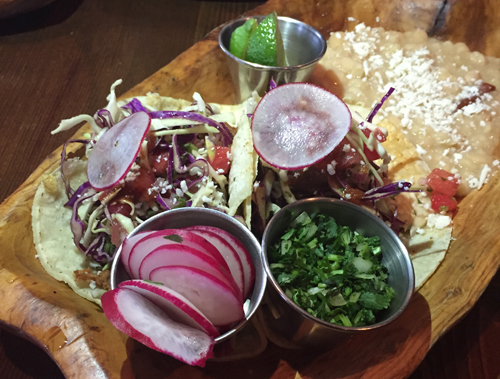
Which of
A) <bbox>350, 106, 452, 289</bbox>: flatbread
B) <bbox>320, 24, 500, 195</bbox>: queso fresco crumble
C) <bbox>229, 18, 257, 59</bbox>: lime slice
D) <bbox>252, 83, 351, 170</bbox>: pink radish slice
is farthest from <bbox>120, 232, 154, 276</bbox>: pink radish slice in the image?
<bbox>320, 24, 500, 195</bbox>: queso fresco crumble

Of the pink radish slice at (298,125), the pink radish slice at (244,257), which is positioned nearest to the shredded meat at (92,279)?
the pink radish slice at (244,257)

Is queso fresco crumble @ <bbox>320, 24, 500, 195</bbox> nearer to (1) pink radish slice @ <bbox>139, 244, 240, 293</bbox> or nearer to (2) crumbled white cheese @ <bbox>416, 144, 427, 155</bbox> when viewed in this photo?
(2) crumbled white cheese @ <bbox>416, 144, 427, 155</bbox>

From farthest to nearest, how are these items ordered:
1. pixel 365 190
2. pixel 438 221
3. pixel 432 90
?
pixel 432 90 < pixel 438 221 < pixel 365 190

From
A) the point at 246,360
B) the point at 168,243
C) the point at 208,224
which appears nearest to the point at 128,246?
the point at 168,243

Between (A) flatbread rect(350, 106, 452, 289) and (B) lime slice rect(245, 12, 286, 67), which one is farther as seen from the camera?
(B) lime slice rect(245, 12, 286, 67)

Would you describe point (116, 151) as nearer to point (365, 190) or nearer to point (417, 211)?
point (365, 190)
